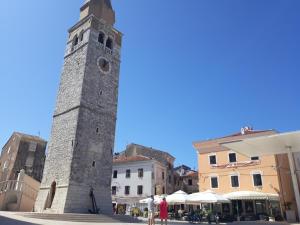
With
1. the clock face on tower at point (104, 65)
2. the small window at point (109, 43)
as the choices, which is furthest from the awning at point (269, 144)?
the small window at point (109, 43)

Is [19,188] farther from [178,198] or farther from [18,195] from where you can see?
[178,198]

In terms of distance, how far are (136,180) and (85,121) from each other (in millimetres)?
18368

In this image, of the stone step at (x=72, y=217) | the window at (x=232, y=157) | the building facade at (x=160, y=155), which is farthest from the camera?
the building facade at (x=160, y=155)

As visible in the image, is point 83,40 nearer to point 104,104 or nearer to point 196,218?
point 104,104

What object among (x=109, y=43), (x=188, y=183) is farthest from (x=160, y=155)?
(x=109, y=43)

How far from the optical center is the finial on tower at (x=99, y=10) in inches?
1201

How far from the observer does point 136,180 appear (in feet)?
133

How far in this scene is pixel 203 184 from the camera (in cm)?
3083

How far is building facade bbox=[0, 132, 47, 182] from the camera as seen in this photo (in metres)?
41.3

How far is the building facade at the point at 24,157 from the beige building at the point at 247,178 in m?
26.1

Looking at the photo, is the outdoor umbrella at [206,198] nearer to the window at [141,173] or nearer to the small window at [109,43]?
the window at [141,173]

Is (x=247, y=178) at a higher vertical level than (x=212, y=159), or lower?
lower

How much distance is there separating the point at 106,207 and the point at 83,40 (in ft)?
55.3

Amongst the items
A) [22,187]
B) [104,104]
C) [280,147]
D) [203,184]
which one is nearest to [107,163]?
[104,104]
